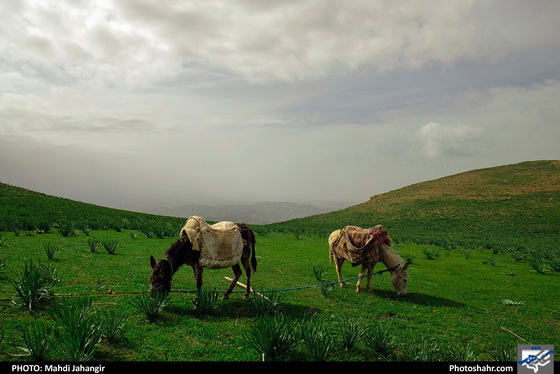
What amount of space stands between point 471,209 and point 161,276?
73.9 m

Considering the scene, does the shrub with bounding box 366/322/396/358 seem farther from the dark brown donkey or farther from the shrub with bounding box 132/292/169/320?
the shrub with bounding box 132/292/169/320

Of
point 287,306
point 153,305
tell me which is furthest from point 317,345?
point 153,305

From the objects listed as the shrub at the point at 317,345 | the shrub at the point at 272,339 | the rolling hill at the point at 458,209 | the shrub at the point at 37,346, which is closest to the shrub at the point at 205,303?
the shrub at the point at 272,339

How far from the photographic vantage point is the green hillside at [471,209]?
4666 centimetres

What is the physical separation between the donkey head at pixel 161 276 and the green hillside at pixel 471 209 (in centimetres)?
3294

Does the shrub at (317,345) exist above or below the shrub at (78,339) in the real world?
below

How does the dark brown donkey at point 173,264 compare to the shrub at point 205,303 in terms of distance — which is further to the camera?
the shrub at point 205,303

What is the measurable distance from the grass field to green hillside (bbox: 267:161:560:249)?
2785 centimetres

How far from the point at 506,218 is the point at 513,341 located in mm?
63417

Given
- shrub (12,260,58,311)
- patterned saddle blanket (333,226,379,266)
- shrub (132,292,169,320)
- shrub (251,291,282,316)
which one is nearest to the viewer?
shrub (12,260,58,311)

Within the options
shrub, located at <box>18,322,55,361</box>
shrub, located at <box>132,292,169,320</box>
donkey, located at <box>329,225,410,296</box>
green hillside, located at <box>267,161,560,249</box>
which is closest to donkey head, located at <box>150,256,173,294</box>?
shrub, located at <box>132,292,169,320</box>

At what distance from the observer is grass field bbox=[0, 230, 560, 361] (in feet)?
16.5

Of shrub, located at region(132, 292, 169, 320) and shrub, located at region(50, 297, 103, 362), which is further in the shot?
shrub, located at region(132, 292, 169, 320)

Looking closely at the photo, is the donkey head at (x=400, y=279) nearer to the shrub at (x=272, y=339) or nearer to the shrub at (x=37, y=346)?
the shrub at (x=272, y=339)
